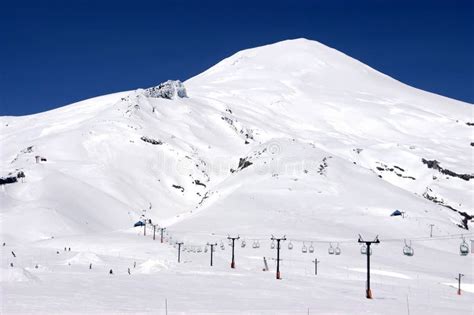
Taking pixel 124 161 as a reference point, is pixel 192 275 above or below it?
below

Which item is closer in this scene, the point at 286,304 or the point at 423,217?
the point at 286,304

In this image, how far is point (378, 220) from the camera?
12406 centimetres

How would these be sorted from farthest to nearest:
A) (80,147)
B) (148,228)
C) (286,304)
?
(80,147) < (148,228) < (286,304)

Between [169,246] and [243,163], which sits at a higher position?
[243,163]

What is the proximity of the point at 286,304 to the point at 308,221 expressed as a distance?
78.7 meters

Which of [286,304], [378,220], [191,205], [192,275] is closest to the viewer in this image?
[286,304]

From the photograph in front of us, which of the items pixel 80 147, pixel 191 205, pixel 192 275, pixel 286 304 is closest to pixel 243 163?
pixel 191 205

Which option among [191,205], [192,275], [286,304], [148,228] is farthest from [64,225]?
[286,304]

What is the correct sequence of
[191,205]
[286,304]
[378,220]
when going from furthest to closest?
[191,205], [378,220], [286,304]

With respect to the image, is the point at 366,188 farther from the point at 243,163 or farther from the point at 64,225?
the point at 64,225

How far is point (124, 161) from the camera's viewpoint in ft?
589

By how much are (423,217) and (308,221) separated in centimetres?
2599

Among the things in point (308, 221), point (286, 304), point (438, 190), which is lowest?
point (286, 304)

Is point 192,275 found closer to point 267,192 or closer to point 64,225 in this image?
point 64,225
